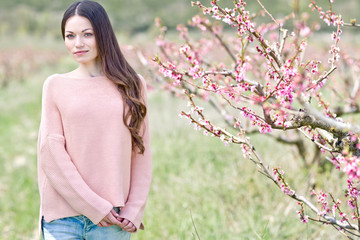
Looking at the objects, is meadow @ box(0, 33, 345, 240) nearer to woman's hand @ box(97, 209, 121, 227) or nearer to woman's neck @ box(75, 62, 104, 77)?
woman's hand @ box(97, 209, 121, 227)

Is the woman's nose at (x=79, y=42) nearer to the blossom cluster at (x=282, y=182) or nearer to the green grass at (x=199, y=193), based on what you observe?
the blossom cluster at (x=282, y=182)

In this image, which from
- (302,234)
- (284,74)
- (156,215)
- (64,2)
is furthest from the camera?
(64,2)

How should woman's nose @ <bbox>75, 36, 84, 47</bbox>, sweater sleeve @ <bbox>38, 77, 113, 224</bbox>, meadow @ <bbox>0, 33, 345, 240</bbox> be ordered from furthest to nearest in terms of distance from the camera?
meadow @ <bbox>0, 33, 345, 240</bbox> → woman's nose @ <bbox>75, 36, 84, 47</bbox> → sweater sleeve @ <bbox>38, 77, 113, 224</bbox>

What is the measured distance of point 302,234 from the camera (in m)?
3.33

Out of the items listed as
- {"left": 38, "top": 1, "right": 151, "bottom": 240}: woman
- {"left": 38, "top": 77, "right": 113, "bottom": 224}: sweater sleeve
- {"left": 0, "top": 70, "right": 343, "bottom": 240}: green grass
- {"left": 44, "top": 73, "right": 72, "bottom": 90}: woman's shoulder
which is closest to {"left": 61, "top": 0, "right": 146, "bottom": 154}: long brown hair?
{"left": 38, "top": 1, "right": 151, "bottom": 240}: woman

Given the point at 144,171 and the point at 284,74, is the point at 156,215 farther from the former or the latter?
the point at 284,74

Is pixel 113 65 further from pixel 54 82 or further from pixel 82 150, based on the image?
pixel 82 150

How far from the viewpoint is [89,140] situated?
203cm

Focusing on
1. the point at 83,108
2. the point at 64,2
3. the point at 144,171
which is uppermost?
the point at 64,2

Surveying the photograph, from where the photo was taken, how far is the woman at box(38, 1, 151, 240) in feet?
6.48

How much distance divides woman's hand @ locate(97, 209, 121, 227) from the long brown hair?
0.33 m

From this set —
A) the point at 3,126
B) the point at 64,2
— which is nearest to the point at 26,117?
the point at 3,126

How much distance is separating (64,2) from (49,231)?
2352 inches

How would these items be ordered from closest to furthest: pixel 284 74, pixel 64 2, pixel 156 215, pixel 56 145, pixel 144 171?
pixel 284 74
pixel 56 145
pixel 144 171
pixel 156 215
pixel 64 2
